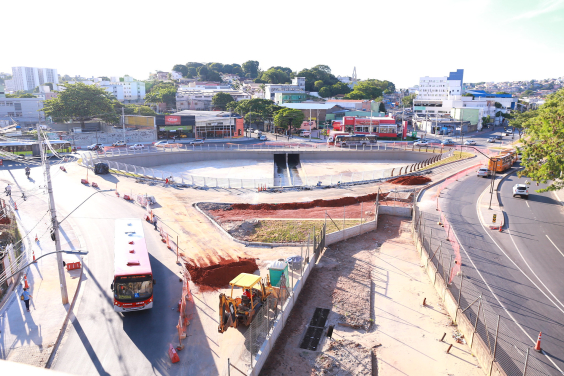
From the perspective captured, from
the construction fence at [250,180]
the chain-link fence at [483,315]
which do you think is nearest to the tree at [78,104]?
the construction fence at [250,180]

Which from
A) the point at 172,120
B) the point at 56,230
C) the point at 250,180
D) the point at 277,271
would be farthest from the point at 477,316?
the point at 172,120

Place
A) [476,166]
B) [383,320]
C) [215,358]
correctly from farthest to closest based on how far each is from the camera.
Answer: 1. [476,166]
2. [383,320]
3. [215,358]

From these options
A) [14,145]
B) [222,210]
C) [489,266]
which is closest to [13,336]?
[222,210]

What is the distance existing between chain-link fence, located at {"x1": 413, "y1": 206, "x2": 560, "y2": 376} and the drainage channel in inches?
232

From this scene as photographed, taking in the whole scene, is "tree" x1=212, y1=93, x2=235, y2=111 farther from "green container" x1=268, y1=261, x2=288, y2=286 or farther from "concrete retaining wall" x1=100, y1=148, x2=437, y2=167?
"green container" x1=268, y1=261, x2=288, y2=286

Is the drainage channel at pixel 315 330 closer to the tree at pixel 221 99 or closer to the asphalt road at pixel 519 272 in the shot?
the asphalt road at pixel 519 272

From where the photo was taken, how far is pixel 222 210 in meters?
35.2

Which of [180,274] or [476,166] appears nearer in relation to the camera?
[180,274]

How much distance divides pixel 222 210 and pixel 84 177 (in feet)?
68.0

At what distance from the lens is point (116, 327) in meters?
17.4

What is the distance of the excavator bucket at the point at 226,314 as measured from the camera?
648 inches

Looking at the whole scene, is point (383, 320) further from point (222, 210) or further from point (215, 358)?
point (222, 210)

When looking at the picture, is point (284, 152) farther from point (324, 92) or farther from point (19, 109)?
point (324, 92)

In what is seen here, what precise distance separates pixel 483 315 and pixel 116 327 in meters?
15.7
